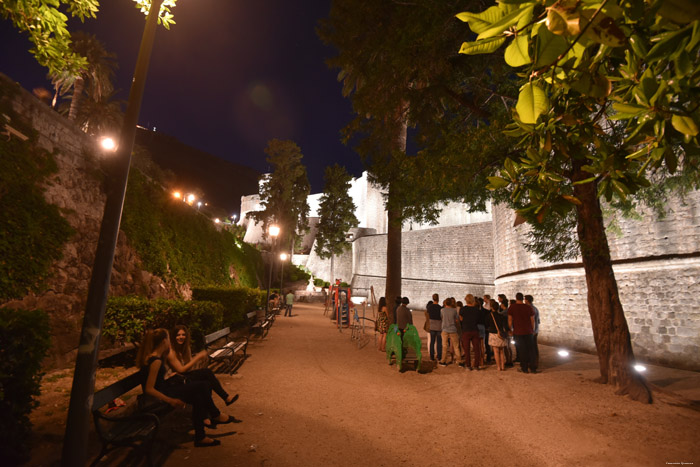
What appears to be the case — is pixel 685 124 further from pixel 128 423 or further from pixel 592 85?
pixel 128 423

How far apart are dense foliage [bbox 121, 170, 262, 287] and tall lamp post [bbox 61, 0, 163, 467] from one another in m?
8.10

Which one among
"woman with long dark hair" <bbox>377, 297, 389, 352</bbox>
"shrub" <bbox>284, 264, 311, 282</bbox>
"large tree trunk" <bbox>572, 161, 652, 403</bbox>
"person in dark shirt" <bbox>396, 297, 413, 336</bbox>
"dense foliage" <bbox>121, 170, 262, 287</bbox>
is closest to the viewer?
"large tree trunk" <bbox>572, 161, 652, 403</bbox>

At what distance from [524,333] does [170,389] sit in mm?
7148

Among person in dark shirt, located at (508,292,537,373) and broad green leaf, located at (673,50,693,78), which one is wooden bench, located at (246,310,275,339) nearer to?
person in dark shirt, located at (508,292,537,373)

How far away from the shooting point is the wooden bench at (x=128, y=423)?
2.83 m

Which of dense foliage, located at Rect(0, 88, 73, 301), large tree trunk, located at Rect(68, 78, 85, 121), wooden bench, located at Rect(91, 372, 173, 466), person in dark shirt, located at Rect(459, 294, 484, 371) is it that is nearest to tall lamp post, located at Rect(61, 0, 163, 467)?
wooden bench, located at Rect(91, 372, 173, 466)

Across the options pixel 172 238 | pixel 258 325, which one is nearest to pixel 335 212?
pixel 172 238

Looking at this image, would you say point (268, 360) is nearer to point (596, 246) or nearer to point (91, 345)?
point (91, 345)

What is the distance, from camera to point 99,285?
9.48 feet

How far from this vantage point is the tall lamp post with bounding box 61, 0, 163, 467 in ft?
8.69

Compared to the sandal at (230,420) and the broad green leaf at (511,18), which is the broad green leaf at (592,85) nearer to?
the broad green leaf at (511,18)

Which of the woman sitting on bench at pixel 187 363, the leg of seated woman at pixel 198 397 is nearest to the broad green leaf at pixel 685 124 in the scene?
the leg of seated woman at pixel 198 397

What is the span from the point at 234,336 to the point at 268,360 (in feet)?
11.3

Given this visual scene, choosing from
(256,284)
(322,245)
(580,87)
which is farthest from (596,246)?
(322,245)
